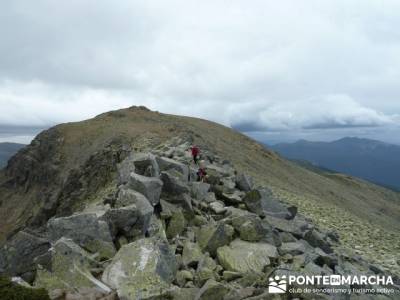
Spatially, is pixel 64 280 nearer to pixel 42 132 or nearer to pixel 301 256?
pixel 301 256

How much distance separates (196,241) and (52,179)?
71.6m

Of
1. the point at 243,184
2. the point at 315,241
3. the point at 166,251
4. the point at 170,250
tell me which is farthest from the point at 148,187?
the point at 243,184

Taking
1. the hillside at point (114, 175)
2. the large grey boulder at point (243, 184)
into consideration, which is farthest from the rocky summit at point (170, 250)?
the hillside at point (114, 175)

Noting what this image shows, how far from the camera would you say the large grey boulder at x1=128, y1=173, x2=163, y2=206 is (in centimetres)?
1916

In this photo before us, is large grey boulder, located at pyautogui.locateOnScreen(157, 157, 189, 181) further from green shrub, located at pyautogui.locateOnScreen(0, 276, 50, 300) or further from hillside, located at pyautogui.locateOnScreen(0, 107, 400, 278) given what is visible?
green shrub, located at pyautogui.locateOnScreen(0, 276, 50, 300)

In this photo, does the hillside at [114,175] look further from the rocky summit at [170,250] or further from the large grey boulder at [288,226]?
the rocky summit at [170,250]

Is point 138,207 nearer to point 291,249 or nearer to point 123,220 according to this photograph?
point 123,220

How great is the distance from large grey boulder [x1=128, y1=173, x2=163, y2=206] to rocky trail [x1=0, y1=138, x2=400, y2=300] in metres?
0.05

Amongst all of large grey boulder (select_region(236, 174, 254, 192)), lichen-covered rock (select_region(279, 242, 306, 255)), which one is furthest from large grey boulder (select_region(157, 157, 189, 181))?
lichen-covered rock (select_region(279, 242, 306, 255))

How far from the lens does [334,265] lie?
712 inches

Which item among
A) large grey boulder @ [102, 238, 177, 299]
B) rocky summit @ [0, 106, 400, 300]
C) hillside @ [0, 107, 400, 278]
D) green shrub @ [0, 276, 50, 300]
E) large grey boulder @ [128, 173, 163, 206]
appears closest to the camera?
green shrub @ [0, 276, 50, 300]

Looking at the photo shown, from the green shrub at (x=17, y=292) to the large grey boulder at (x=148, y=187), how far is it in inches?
338

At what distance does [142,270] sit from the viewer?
13.1 metres

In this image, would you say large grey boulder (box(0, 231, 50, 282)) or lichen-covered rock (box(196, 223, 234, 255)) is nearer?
large grey boulder (box(0, 231, 50, 282))
